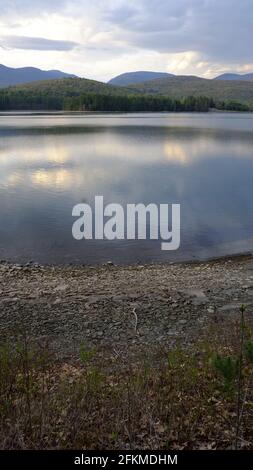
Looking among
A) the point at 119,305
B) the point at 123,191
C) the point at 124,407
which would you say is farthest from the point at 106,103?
the point at 124,407

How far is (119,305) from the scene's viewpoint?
1149 centimetres

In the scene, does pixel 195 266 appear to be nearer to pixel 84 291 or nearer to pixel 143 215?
pixel 84 291

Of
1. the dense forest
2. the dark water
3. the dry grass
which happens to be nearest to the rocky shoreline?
the dry grass

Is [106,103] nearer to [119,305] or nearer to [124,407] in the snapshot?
[119,305]

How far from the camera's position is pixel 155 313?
10.9 meters

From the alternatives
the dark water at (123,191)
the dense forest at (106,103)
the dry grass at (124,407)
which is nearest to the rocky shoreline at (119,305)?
the dry grass at (124,407)

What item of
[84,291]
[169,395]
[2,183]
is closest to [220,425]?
[169,395]

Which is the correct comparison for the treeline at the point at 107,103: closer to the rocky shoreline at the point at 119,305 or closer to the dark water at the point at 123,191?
the dark water at the point at 123,191

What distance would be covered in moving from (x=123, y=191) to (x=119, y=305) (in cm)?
2055

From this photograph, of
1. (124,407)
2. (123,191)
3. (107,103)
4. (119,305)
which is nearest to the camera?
(124,407)

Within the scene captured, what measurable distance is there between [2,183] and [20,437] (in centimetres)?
3146

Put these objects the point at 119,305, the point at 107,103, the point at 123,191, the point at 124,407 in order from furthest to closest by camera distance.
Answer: the point at 107,103, the point at 123,191, the point at 119,305, the point at 124,407

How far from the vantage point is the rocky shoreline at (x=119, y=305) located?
32.0 ft

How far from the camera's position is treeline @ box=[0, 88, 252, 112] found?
172 metres
